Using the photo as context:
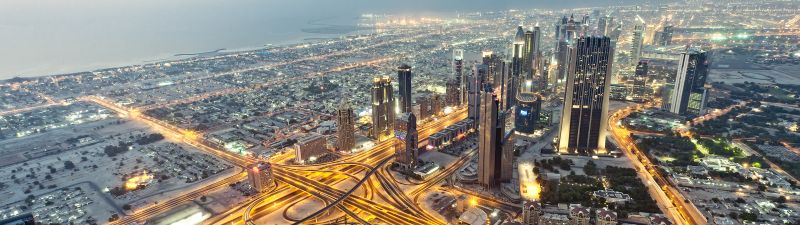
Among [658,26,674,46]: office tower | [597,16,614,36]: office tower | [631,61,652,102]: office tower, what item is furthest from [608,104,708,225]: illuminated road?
[658,26,674,46]: office tower

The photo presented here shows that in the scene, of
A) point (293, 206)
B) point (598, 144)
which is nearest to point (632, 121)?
point (598, 144)

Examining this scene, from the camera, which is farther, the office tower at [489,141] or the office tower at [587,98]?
the office tower at [587,98]

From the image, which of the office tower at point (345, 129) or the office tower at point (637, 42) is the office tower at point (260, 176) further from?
the office tower at point (637, 42)

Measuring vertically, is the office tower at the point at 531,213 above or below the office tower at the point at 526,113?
below

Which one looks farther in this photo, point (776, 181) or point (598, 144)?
point (598, 144)

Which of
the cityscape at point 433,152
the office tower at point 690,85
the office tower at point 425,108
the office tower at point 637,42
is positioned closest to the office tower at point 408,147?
the cityscape at point 433,152

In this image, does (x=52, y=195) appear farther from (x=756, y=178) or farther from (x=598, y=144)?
(x=756, y=178)
